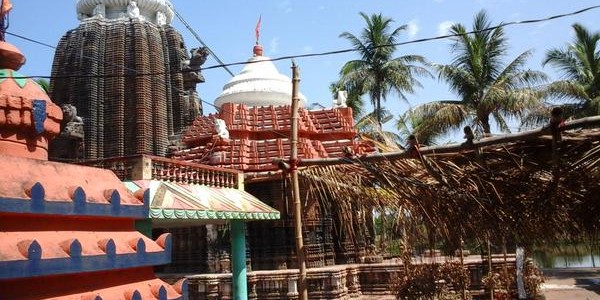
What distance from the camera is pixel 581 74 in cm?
2372

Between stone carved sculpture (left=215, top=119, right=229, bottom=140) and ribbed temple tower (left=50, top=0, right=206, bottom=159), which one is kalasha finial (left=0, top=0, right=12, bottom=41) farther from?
ribbed temple tower (left=50, top=0, right=206, bottom=159)

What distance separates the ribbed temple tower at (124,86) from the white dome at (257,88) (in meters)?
3.17

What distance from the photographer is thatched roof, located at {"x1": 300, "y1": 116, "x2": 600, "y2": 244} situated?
4297 mm

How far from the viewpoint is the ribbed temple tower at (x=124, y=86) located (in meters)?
23.1

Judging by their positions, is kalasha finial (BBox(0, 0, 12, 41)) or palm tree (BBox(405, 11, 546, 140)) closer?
kalasha finial (BBox(0, 0, 12, 41))

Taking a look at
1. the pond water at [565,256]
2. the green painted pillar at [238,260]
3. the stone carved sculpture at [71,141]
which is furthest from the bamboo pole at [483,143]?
the stone carved sculpture at [71,141]

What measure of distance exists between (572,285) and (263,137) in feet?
41.8

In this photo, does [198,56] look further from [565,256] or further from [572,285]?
[572,285]

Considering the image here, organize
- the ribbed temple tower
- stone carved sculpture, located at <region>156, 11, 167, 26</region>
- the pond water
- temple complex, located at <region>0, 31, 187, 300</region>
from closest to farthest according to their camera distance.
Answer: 1. temple complex, located at <region>0, 31, 187, 300</region>
2. the pond water
3. the ribbed temple tower
4. stone carved sculpture, located at <region>156, 11, 167, 26</region>

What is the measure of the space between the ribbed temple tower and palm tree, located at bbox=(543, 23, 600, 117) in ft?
52.8

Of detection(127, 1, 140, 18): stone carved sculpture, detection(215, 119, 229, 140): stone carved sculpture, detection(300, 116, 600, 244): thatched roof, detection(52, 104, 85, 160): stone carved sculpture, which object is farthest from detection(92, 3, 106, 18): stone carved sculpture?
detection(300, 116, 600, 244): thatched roof

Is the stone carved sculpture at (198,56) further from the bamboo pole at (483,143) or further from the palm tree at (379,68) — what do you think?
the bamboo pole at (483,143)

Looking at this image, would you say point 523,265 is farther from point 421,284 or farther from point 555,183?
point 555,183

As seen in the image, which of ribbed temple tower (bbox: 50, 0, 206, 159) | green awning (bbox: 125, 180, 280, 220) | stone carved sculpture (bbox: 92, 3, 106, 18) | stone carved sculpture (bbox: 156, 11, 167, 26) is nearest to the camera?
green awning (bbox: 125, 180, 280, 220)
